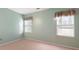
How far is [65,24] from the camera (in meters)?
1.28

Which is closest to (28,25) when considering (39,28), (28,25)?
(28,25)

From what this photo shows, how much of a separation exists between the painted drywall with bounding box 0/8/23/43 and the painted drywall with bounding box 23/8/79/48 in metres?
0.13

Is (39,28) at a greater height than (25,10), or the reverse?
(25,10)

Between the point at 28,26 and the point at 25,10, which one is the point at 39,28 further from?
the point at 25,10

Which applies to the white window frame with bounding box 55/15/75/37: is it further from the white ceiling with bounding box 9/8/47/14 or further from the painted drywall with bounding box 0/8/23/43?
the painted drywall with bounding box 0/8/23/43

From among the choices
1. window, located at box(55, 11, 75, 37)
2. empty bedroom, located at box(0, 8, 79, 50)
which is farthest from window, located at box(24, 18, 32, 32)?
window, located at box(55, 11, 75, 37)

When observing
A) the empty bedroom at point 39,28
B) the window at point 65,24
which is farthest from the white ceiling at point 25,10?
the window at point 65,24

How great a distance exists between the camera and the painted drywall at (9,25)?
1.24 m

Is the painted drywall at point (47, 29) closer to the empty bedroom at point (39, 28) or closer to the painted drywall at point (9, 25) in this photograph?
the empty bedroom at point (39, 28)

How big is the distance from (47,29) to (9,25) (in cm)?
59

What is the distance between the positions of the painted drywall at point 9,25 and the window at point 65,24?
601 mm
